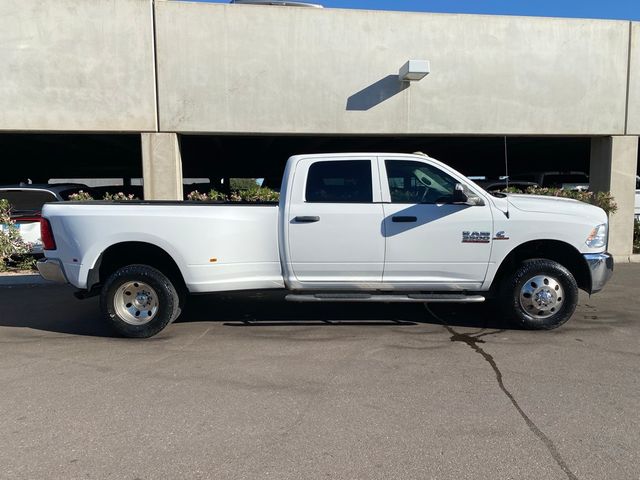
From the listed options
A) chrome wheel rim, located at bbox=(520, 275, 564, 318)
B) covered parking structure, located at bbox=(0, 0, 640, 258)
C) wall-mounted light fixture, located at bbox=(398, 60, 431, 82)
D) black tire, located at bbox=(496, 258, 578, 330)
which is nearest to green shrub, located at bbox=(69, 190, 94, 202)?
covered parking structure, located at bbox=(0, 0, 640, 258)

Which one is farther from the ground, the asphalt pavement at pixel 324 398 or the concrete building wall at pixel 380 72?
the concrete building wall at pixel 380 72

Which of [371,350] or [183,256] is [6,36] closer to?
[183,256]

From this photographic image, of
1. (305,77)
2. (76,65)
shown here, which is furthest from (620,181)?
(76,65)

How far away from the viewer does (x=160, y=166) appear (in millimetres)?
9664

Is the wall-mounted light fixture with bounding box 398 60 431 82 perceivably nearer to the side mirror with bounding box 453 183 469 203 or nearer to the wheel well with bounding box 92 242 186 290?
the side mirror with bounding box 453 183 469 203

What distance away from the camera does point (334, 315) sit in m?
6.46

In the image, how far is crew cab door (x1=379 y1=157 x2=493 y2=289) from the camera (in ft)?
A: 18.2

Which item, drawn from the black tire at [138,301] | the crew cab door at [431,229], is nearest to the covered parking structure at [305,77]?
the black tire at [138,301]

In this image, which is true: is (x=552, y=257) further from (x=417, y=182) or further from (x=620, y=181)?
(x=620, y=181)

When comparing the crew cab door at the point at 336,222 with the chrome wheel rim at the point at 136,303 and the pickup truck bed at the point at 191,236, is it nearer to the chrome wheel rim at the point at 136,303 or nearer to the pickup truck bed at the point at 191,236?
the pickup truck bed at the point at 191,236

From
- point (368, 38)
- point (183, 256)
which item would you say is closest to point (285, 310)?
point (183, 256)

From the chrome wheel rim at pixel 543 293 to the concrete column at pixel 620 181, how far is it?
633 cm

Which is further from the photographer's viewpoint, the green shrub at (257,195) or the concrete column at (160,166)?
the green shrub at (257,195)

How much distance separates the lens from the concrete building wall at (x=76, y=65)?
919 cm
